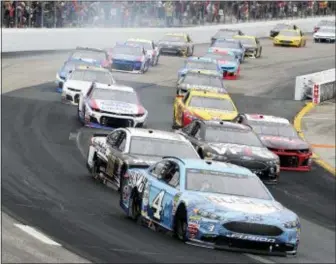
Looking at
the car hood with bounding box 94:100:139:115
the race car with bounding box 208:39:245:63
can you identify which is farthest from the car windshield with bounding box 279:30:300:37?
the car hood with bounding box 94:100:139:115

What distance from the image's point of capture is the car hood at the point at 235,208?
50.4ft

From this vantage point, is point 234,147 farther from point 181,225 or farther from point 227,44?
point 227,44

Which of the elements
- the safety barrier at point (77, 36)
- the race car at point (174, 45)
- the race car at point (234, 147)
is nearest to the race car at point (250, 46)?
the race car at point (174, 45)

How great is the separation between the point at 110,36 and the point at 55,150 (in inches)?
1338

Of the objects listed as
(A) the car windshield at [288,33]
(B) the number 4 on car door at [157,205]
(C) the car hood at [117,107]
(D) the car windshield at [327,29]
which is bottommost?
(D) the car windshield at [327,29]

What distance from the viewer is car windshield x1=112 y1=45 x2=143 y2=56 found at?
48094 millimetres

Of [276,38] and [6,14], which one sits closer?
[6,14]

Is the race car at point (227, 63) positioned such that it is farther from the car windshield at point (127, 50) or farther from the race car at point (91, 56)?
the race car at point (91, 56)

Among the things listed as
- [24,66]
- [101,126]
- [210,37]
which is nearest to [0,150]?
[101,126]

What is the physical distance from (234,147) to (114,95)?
7.20 m

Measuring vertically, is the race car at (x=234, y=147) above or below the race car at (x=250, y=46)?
above

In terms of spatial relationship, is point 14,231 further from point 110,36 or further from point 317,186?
point 110,36

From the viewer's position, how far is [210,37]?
72625 millimetres

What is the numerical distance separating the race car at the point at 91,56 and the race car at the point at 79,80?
531 centimetres
